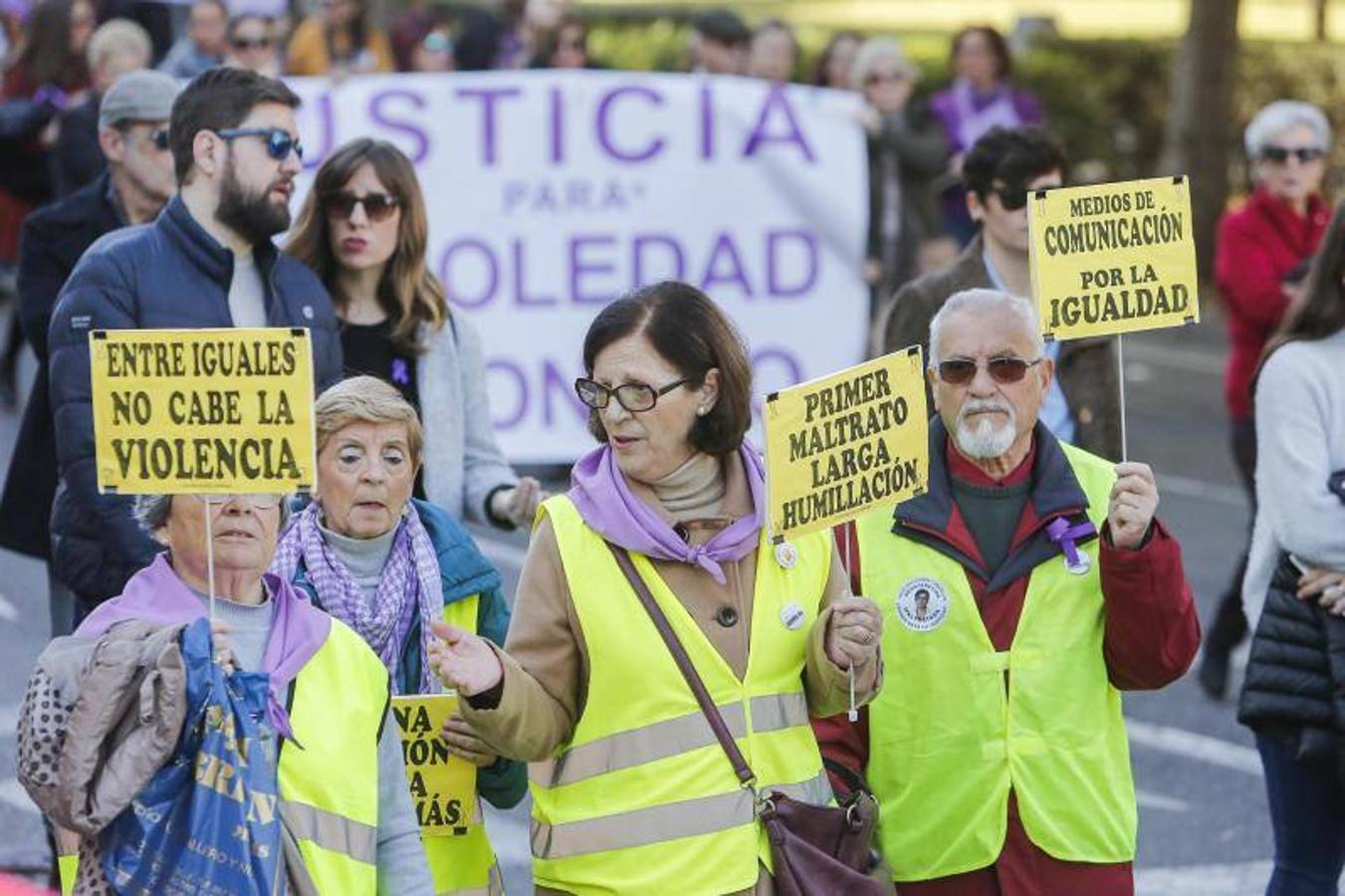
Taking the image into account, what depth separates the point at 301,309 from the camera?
6.29m

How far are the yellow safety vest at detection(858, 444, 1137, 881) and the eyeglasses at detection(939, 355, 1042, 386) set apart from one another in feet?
1.07

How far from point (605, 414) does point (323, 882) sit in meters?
0.93

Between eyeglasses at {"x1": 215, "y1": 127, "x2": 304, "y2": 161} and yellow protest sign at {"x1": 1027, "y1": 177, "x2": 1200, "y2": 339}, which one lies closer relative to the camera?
yellow protest sign at {"x1": 1027, "y1": 177, "x2": 1200, "y2": 339}

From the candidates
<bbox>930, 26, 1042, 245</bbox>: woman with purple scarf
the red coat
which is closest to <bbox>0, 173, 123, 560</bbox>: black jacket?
the red coat

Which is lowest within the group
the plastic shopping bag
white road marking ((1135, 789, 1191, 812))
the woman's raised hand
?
white road marking ((1135, 789, 1191, 812))

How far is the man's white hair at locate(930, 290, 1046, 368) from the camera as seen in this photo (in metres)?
5.41

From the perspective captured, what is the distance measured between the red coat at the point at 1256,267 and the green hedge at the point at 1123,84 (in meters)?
10.8

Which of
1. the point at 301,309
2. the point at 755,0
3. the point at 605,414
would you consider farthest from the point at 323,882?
the point at 755,0

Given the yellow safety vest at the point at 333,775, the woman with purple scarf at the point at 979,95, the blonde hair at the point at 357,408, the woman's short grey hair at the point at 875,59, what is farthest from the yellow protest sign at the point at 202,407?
the woman with purple scarf at the point at 979,95

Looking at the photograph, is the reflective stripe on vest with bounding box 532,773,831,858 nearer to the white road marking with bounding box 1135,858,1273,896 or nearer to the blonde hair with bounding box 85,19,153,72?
the white road marking with bounding box 1135,858,1273,896

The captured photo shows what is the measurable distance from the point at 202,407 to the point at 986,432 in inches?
56.5

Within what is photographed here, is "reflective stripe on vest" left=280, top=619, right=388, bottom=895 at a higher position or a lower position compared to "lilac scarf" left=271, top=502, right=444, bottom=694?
lower

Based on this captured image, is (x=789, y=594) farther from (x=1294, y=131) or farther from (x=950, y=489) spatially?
(x=1294, y=131)

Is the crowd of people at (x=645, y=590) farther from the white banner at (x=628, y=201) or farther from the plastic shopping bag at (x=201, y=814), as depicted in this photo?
the white banner at (x=628, y=201)
